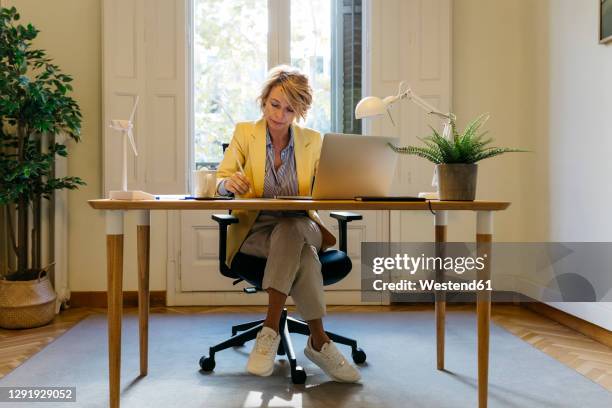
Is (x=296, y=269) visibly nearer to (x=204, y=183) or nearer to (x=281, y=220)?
(x=281, y=220)

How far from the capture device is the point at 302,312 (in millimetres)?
2104

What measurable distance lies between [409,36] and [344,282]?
169 centimetres

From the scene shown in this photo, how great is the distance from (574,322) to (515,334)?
388 millimetres

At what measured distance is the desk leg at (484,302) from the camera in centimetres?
181

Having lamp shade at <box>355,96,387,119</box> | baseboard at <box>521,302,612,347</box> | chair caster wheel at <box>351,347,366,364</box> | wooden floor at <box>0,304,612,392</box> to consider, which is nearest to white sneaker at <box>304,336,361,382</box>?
chair caster wheel at <box>351,347,366,364</box>

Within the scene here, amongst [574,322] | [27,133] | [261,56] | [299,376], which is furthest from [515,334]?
[27,133]

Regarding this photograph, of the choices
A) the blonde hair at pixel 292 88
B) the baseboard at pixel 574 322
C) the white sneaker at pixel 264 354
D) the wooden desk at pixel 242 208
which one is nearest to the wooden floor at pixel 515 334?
the baseboard at pixel 574 322

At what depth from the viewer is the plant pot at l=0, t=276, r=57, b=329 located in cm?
309

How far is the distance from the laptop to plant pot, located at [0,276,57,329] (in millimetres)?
2086

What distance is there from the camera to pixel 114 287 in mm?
1782

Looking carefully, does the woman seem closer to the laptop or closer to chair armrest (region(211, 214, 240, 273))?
chair armrest (region(211, 214, 240, 273))

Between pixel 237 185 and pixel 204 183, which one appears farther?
pixel 237 185

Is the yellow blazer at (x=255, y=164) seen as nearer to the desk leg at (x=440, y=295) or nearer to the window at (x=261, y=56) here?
the desk leg at (x=440, y=295)

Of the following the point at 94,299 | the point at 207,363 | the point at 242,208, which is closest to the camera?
the point at 242,208
